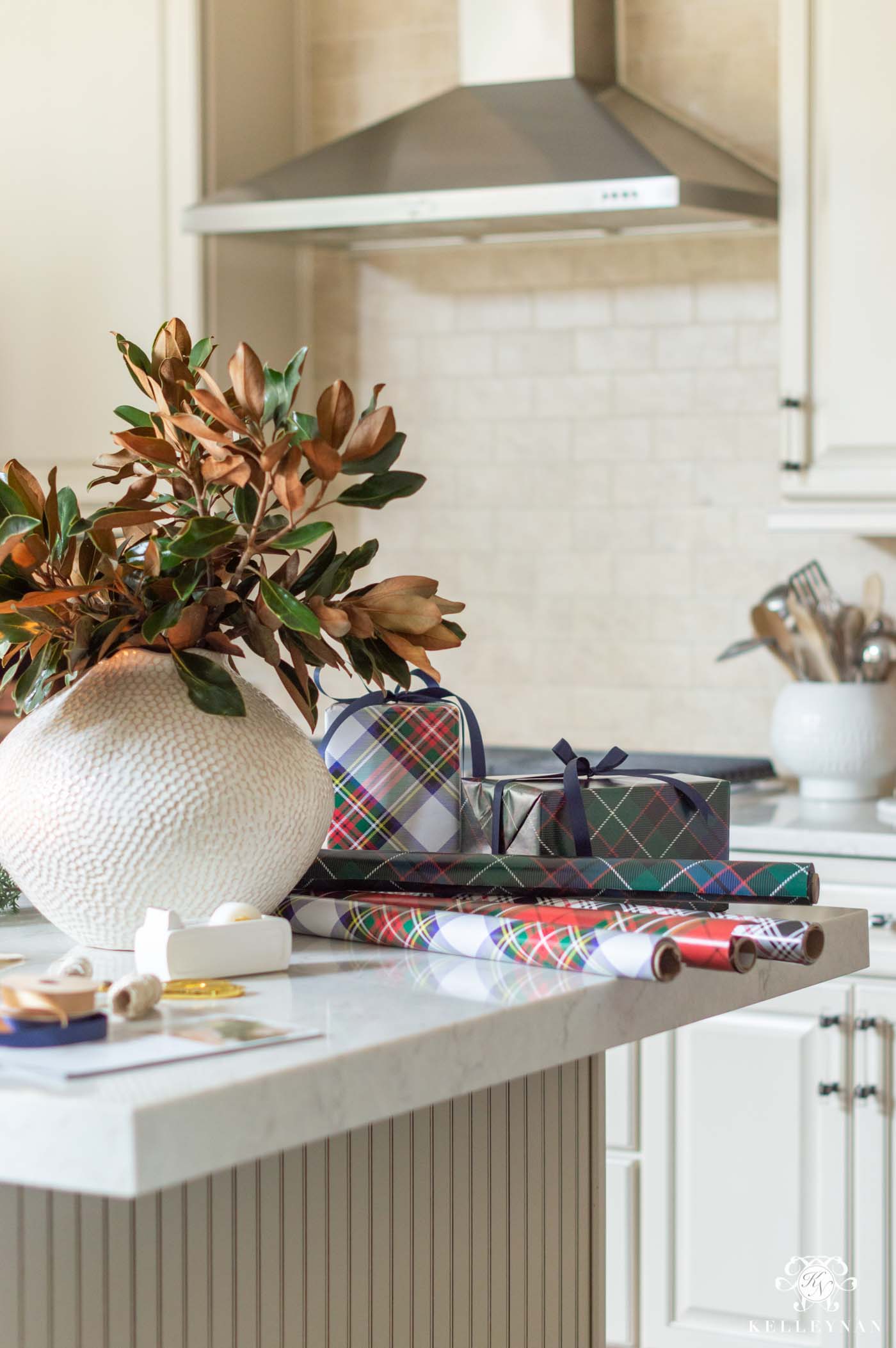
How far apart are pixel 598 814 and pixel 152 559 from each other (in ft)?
1.25

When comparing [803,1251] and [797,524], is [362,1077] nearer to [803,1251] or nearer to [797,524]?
[803,1251]

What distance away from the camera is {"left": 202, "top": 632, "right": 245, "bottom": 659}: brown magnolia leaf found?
1.08 metres

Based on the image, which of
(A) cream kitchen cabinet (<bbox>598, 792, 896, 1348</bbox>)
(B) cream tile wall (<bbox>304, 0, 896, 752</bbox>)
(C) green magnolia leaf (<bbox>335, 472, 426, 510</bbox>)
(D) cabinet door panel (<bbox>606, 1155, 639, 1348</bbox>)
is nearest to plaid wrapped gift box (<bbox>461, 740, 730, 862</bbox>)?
(C) green magnolia leaf (<bbox>335, 472, 426, 510</bbox>)

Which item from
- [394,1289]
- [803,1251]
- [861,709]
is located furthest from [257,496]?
[861,709]

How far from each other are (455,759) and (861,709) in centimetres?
180

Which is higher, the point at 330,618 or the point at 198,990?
the point at 330,618

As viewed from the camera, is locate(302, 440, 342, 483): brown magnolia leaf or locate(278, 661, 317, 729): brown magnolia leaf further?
locate(278, 661, 317, 729): brown magnolia leaf

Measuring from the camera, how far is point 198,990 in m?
0.88

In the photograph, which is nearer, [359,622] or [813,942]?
[813,942]

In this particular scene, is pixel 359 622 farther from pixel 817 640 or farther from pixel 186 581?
pixel 817 640

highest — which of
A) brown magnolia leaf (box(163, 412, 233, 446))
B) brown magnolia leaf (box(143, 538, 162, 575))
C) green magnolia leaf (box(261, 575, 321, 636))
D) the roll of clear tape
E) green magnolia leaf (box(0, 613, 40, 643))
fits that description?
brown magnolia leaf (box(163, 412, 233, 446))

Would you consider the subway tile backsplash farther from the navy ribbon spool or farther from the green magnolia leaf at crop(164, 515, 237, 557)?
the green magnolia leaf at crop(164, 515, 237, 557)

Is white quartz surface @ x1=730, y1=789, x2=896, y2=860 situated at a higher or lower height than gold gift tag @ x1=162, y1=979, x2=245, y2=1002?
lower

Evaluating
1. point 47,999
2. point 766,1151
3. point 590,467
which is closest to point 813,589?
point 590,467
